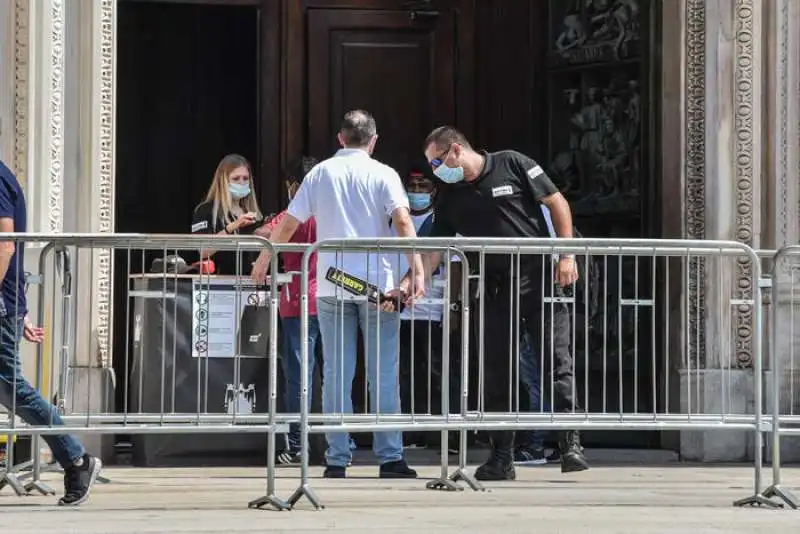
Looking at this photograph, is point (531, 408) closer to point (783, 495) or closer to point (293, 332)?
point (783, 495)

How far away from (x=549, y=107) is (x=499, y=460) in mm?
4221

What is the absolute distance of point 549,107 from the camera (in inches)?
557

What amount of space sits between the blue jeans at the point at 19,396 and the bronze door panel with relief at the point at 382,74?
530cm

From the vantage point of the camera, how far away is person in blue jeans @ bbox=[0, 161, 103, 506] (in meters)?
9.19

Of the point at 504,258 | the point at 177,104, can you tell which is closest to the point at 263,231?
the point at 504,258

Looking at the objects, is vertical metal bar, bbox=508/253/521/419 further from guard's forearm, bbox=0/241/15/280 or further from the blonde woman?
guard's forearm, bbox=0/241/15/280

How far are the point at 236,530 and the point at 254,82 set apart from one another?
778 centimetres

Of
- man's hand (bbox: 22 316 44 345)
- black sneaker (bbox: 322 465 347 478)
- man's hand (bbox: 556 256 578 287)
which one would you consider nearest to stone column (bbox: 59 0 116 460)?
black sneaker (bbox: 322 465 347 478)

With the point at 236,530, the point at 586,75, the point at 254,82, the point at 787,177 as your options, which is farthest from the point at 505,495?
the point at 254,82

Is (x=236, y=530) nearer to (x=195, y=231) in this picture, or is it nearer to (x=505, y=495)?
(x=505, y=495)

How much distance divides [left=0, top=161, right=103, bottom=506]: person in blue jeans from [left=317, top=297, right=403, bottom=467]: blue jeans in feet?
5.02

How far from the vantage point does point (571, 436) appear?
11.1 m

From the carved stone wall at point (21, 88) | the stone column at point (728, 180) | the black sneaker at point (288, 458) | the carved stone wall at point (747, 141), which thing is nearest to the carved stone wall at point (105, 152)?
the carved stone wall at point (21, 88)

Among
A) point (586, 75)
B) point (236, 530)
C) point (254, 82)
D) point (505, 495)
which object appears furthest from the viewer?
point (254, 82)
